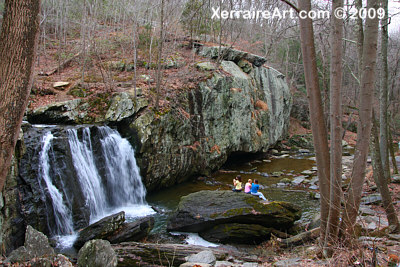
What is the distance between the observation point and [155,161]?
1239 centimetres

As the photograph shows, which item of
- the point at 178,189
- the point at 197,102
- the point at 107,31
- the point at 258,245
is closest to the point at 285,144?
the point at 197,102

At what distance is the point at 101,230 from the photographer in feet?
24.8

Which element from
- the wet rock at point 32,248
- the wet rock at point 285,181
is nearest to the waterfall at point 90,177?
the wet rock at point 32,248

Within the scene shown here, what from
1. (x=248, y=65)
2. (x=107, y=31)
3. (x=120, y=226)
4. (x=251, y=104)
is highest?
(x=107, y=31)

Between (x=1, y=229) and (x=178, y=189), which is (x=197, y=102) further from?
(x=1, y=229)

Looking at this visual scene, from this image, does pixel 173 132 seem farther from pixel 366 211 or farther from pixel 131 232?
pixel 366 211

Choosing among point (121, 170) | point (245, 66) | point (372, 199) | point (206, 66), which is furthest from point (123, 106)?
point (372, 199)

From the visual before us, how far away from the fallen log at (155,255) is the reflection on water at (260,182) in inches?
95.3

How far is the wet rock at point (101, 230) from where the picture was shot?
7.42 metres

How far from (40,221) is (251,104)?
44.8 feet

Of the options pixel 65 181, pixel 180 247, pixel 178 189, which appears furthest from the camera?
pixel 178 189

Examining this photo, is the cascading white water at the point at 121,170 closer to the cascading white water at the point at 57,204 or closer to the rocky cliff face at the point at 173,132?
the rocky cliff face at the point at 173,132

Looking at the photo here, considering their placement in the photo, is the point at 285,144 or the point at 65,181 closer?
the point at 65,181

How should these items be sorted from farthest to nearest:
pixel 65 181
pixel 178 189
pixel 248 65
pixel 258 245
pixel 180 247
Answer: pixel 248 65
pixel 178 189
pixel 65 181
pixel 258 245
pixel 180 247
